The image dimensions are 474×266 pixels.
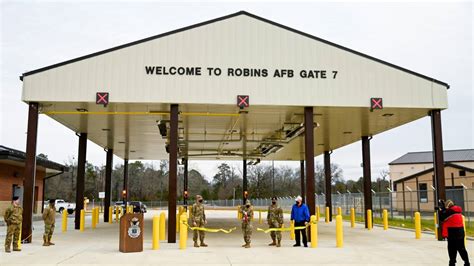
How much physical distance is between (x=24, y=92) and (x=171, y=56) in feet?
18.4

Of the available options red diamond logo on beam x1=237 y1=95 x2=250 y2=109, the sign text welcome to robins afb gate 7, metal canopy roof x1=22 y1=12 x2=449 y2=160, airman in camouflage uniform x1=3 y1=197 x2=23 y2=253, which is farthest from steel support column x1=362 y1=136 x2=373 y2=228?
airman in camouflage uniform x1=3 y1=197 x2=23 y2=253

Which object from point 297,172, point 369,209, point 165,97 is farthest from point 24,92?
point 297,172

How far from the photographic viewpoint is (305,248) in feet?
51.4

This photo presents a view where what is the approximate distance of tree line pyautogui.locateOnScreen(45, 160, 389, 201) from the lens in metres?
89.5

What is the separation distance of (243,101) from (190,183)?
3685 inches

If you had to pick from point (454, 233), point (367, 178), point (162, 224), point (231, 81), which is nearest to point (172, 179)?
point (162, 224)

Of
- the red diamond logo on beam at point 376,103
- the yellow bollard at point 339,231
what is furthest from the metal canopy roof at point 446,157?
the yellow bollard at point 339,231

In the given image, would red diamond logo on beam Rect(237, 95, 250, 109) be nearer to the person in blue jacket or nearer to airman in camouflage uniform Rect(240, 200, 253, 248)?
airman in camouflage uniform Rect(240, 200, 253, 248)

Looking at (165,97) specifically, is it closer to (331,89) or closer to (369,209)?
(331,89)

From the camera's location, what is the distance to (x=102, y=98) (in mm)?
17078

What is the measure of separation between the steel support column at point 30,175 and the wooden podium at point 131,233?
14.7 ft

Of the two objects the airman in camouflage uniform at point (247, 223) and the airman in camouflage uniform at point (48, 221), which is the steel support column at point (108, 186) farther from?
the airman in camouflage uniform at point (247, 223)

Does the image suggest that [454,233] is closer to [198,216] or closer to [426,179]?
[198,216]

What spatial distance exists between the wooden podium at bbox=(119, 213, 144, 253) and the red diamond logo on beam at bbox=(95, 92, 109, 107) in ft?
15.3
